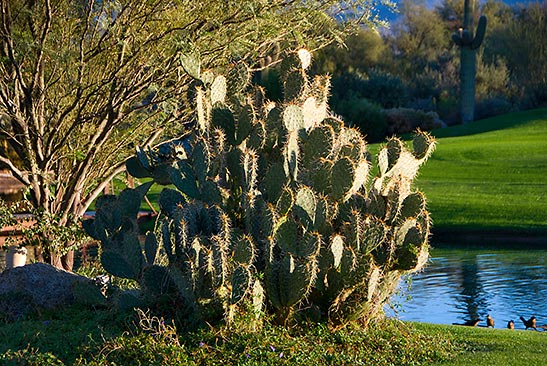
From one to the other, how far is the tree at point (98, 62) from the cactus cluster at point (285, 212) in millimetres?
1679

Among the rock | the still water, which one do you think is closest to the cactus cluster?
the rock

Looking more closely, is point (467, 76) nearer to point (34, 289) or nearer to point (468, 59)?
point (468, 59)

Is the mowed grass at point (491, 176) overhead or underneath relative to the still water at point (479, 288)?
overhead

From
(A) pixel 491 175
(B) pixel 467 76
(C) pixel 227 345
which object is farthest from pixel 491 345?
(B) pixel 467 76

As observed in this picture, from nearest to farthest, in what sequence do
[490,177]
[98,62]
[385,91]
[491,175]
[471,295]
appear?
[98,62] < [471,295] < [490,177] < [491,175] < [385,91]

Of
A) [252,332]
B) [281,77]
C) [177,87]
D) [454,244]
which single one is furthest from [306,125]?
[454,244]

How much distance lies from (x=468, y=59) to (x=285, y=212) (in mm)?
35671

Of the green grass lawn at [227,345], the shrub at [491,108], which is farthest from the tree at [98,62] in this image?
the shrub at [491,108]

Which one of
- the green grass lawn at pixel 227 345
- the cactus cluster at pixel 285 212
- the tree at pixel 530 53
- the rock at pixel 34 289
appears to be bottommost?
the green grass lawn at pixel 227 345

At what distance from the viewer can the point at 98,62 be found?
1062 cm

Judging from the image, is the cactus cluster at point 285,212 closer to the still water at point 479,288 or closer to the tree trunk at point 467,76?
the still water at point 479,288

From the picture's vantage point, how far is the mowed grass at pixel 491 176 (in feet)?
68.6

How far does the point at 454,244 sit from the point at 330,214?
487 inches

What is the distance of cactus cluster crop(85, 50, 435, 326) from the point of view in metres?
7.31
